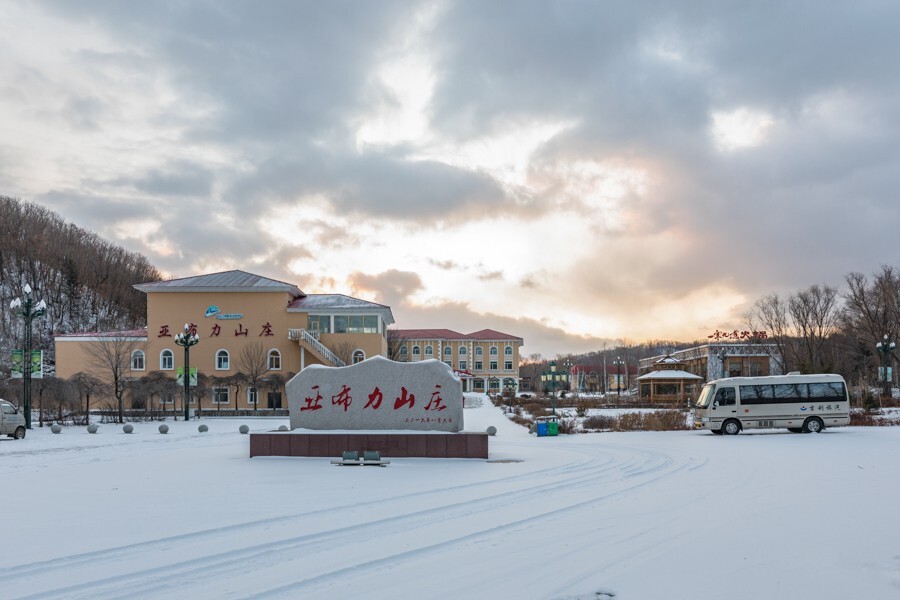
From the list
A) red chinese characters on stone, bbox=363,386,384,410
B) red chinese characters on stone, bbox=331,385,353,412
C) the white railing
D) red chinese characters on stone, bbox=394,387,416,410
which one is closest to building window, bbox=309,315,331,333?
the white railing

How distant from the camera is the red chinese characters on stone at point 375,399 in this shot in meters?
19.6

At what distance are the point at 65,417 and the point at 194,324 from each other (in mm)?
18788

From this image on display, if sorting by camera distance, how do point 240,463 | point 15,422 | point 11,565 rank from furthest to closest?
point 15,422, point 240,463, point 11,565

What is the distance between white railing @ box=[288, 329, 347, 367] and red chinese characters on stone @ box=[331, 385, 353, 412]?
3357 centimetres

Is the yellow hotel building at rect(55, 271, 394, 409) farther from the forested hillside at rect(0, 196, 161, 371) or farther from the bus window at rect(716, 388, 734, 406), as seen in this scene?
the forested hillside at rect(0, 196, 161, 371)

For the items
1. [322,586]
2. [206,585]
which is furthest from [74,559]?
[322,586]

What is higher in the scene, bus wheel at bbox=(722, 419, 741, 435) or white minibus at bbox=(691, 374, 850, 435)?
white minibus at bbox=(691, 374, 850, 435)

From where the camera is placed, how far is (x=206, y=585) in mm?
6879

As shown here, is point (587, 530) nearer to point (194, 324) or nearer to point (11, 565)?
point (11, 565)

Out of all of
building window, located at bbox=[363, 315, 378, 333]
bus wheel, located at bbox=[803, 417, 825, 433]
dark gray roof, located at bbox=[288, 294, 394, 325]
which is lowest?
bus wheel, located at bbox=[803, 417, 825, 433]

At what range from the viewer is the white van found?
2623 centimetres

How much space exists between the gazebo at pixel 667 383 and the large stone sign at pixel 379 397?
3720cm

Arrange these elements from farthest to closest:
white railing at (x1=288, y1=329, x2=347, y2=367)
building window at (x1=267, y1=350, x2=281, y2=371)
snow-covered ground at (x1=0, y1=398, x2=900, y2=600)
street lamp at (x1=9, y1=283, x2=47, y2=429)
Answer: building window at (x1=267, y1=350, x2=281, y2=371) → white railing at (x1=288, y1=329, x2=347, y2=367) → street lamp at (x1=9, y1=283, x2=47, y2=429) → snow-covered ground at (x1=0, y1=398, x2=900, y2=600)

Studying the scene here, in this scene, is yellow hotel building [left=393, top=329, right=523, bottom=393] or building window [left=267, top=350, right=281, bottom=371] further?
yellow hotel building [left=393, top=329, right=523, bottom=393]
